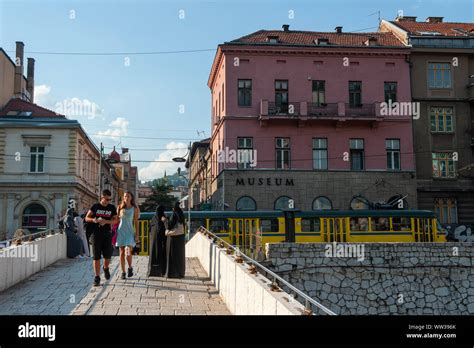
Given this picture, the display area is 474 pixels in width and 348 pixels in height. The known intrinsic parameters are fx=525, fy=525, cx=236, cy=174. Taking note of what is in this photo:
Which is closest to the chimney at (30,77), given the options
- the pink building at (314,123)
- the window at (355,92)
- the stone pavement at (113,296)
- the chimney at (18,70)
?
the chimney at (18,70)

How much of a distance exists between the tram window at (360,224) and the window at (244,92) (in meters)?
11.9

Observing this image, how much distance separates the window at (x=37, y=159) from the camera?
42.5m

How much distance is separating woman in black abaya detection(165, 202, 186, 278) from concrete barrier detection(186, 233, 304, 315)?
746 millimetres

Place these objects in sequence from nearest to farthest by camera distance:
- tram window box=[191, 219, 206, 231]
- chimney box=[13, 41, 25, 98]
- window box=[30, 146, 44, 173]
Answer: tram window box=[191, 219, 206, 231] < window box=[30, 146, 44, 173] < chimney box=[13, 41, 25, 98]

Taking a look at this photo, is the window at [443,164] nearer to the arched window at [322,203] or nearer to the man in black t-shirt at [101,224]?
the arched window at [322,203]

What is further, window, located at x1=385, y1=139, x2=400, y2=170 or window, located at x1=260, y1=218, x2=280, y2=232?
window, located at x1=385, y1=139, x2=400, y2=170

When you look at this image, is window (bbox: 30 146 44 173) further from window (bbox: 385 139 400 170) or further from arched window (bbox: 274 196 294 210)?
window (bbox: 385 139 400 170)

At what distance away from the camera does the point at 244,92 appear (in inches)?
1378

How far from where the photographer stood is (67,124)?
141 ft

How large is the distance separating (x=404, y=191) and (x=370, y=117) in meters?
5.42

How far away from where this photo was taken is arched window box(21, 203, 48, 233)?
4138 cm

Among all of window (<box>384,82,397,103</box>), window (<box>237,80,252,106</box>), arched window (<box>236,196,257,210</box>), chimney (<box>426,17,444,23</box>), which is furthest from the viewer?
chimney (<box>426,17,444,23</box>)

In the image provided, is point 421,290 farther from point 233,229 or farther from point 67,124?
point 67,124

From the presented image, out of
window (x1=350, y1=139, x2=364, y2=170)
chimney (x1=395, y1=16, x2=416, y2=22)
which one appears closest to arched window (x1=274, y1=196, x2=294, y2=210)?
window (x1=350, y1=139, x2=364, y2=170)
